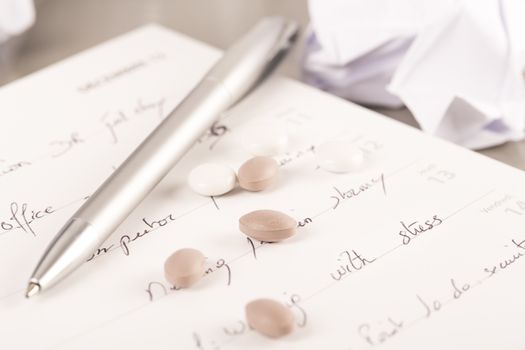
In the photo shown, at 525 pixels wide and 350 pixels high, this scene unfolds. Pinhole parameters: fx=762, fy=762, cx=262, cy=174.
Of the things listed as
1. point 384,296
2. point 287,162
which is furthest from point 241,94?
point 384,296

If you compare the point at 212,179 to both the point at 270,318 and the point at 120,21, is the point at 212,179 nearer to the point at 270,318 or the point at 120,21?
the point at 270,318

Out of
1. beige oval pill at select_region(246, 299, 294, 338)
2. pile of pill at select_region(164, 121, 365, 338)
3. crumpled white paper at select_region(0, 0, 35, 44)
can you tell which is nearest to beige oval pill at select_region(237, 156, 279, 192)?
pile of pill at select_region(164, 121, 365, 338)

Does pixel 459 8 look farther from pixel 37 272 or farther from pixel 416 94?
pixel 37 272

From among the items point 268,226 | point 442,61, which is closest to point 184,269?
point 268,226

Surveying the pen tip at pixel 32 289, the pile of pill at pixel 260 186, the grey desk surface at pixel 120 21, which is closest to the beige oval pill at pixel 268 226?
the pile of pill at pixel 260 186

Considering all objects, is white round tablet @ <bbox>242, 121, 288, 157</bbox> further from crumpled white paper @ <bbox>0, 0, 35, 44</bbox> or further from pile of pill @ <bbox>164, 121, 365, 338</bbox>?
crumpled white paper @ <bbox>0, 0, 35, 44</bbox>

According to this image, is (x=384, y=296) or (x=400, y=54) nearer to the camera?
(x=384, y=296)
